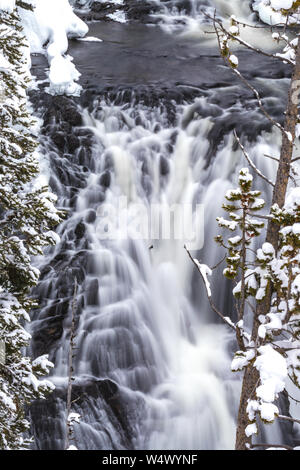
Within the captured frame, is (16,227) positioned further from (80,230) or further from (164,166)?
(164,166)

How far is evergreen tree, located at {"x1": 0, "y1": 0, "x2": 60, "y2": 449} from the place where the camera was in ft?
18.4

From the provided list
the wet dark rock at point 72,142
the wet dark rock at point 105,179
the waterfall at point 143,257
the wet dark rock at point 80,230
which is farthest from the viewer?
the wet dark rock at point 72,142

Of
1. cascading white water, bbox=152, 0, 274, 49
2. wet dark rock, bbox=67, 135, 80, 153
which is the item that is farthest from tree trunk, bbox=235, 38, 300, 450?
cascading white water, bbox=152, 0, 274, 49

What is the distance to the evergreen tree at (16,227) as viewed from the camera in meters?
5.62

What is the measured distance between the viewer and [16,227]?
5828mm

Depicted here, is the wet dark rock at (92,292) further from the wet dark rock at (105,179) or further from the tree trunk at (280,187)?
the tree trunk at (280,187)

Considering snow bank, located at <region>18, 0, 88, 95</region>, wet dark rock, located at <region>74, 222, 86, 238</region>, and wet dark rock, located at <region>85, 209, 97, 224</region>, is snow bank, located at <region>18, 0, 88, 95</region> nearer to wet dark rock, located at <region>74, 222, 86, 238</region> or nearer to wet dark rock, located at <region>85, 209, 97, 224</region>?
wet dark rock, located at <region>85, 209, 97, 224</region>

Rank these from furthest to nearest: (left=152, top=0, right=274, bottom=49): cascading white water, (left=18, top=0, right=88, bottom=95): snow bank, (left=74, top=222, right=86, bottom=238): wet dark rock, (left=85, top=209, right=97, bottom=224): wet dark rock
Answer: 1. (left=152, top=0, right=274, bottom=49): cascading white water
2. (left=18, top=0, right=88, bottom=95): snow bank
3. (left=85, top=209, right=97, bottom=224): wet dark rock
4. (left=74, top=222, right=86, bottom=238): wet dark rock

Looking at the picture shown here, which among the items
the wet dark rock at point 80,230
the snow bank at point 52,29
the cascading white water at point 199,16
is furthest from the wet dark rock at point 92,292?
the cascading white water at point 199,16

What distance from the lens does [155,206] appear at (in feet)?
39.6

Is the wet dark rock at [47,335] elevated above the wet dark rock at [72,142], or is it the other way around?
the wet dark rock at [72,142]

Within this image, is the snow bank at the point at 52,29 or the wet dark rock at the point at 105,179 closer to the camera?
the wet dark rock at the point at 105,179

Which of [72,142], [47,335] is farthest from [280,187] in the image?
[72,142]
